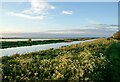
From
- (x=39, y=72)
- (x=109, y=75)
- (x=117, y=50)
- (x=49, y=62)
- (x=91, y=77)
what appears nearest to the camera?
(x=117, y=50)

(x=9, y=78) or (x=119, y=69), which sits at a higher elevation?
(x=119, y=69)

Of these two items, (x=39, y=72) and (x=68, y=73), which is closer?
(x=68, y=73)

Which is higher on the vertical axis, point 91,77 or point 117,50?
point 117,50

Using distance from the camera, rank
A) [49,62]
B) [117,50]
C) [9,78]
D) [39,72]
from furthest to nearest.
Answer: [49,62], [39,72], [9,78], [117,50]

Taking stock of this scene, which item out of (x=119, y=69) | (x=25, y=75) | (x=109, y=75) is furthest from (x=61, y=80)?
(x=119, y=69)

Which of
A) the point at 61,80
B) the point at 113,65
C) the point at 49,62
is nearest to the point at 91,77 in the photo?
the point at 61,80

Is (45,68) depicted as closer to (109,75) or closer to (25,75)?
(25,75)

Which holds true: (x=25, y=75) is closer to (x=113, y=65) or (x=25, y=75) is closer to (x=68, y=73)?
(x=68, y=73)

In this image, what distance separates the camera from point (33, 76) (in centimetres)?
1242

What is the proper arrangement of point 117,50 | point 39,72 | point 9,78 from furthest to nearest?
1. point 39,72
2. point 9,78
3. point 117,50

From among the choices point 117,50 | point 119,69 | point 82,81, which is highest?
point 117,50

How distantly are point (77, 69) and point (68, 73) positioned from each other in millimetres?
637

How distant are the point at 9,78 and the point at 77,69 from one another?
275cm

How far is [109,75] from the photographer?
924cm
